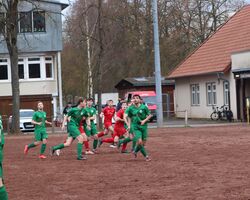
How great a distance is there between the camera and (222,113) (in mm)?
42812

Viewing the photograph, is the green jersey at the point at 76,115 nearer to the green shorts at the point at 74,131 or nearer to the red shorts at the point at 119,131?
the green shorts at the point at 74,131

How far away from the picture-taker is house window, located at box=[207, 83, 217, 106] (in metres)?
45.5

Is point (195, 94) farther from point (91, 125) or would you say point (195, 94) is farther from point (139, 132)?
point (139, 132)

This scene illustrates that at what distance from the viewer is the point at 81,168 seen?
1608cm

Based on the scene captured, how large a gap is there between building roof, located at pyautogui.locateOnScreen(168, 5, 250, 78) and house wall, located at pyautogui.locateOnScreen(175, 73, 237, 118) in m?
0.68

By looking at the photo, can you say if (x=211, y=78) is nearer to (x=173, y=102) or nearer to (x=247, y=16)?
(x=247, y=16)

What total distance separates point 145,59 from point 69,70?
7.56 meters

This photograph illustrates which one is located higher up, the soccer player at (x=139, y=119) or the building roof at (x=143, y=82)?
the building roof at (x=143, y=82)

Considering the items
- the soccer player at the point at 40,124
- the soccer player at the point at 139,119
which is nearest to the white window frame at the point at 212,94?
the soccer player at the point at 40,124

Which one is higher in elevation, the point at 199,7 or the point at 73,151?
the point at 199,7

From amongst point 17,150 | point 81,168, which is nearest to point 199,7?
point 17,150

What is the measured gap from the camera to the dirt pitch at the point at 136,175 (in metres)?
11.4

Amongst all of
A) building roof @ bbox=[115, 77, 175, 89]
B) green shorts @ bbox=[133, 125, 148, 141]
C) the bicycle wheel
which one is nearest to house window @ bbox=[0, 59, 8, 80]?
building roof @ bbox=[115, 77, 175, 89]

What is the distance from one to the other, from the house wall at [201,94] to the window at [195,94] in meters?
0.29
